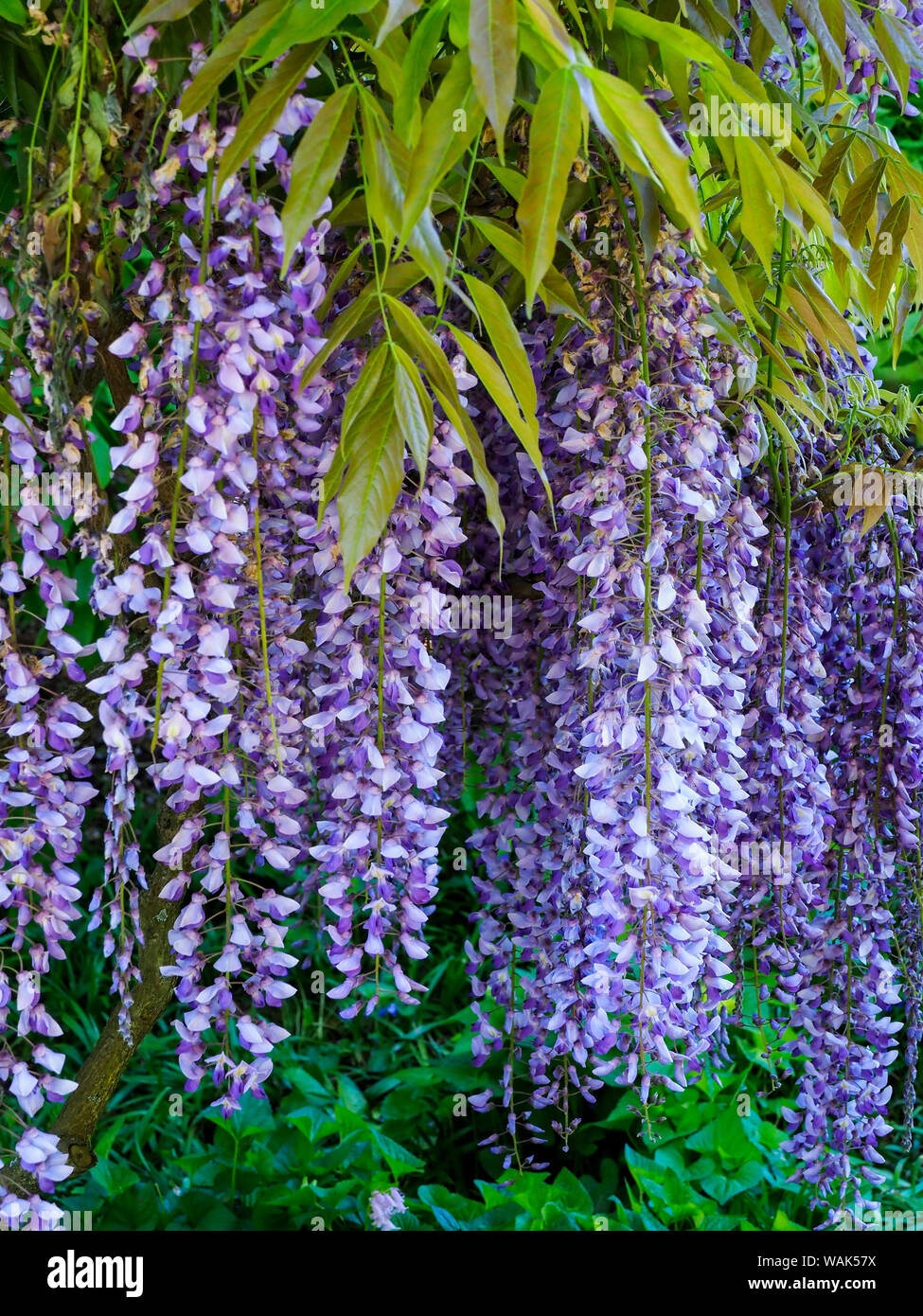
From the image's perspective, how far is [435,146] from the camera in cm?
64

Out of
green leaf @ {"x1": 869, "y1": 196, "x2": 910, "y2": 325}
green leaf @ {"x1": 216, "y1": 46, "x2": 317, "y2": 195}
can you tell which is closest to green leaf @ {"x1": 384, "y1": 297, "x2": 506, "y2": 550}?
green leaf @ {"x1": 216, "y1": 46, "x2": 317, "y2": 195}

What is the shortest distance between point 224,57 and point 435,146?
0.53ft

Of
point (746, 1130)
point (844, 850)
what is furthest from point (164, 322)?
point (746, 1130)

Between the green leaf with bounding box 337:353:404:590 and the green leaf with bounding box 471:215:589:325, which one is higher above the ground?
the green leaf with bounding box 471:215:589:325

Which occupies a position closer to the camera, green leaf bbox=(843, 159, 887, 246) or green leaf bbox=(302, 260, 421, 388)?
green leaf bbox=(302, 260, 421, 388)

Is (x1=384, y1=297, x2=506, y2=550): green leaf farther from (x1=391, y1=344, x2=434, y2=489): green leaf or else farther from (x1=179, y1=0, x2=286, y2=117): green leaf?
(x1=179, y1=0, x2=286, y2=117): green leaf

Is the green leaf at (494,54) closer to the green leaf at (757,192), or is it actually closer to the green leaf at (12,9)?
the green leaf at (757,192)

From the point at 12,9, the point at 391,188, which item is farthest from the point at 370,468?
the point at 12,9

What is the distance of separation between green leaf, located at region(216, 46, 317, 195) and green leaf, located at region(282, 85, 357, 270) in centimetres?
2

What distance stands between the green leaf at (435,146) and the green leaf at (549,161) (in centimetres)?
5

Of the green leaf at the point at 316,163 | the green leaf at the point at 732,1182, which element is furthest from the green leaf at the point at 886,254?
the green leaf at the point at 732,1182

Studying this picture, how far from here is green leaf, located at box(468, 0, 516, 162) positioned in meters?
0.59

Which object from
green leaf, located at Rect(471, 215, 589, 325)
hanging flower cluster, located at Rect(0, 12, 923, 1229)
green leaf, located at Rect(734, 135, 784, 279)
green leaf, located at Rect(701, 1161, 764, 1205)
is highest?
green leaf, located at Rect(734, 135, 784, 279)

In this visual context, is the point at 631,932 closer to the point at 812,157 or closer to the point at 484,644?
the point at 484,644
